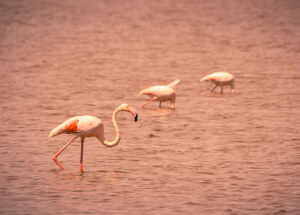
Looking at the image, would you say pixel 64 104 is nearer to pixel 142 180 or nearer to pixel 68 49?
pixel 142 180

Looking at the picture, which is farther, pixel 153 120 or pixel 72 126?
pixel 153 120

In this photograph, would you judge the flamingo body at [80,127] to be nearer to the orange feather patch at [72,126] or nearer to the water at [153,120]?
the orange feather patch at [72,126]

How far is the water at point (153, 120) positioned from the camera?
8203 mm

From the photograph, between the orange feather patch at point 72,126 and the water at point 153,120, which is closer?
the water at point 153,120

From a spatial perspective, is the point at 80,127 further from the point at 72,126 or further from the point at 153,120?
the point at 153,120

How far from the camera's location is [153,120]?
12.7 m

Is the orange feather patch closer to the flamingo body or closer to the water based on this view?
the flamingo body

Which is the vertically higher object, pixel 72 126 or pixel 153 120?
pixel 153 120

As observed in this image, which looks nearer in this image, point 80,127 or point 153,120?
point 80,127

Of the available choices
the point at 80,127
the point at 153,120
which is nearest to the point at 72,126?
the point at 80,127

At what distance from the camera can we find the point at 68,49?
2319 centimetres

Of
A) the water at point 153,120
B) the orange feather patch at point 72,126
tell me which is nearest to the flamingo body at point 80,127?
the orange feather patch at point 72,126

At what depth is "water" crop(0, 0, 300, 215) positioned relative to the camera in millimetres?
8203

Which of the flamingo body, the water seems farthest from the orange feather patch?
the water
